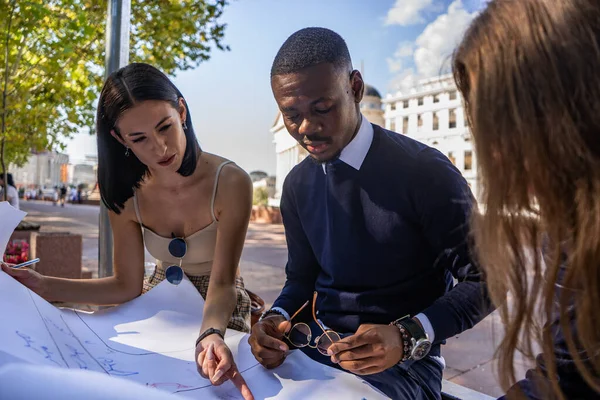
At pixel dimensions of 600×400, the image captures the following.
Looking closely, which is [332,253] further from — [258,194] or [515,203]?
[258,194]

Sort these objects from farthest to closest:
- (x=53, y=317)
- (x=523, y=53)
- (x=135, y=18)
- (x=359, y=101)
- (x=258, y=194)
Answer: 1. (x=258, y=194)
2. (x=135, y=18)
3. (x=359, y=101)
4. (x=53, y=317)
5. (x=523, y=53)

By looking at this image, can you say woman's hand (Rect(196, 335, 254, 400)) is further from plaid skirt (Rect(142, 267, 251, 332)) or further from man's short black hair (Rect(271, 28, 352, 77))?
man's short black hair (Rect(271, 28, 352, 77))

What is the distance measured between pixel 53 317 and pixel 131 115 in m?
0.56

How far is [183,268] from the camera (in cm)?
156

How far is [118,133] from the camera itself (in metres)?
1.43

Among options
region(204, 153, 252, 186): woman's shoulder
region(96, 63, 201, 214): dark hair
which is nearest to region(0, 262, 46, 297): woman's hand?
region(96, 63, 201, 214): dark hair

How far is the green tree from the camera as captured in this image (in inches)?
141

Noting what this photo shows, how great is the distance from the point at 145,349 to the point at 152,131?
0.56m

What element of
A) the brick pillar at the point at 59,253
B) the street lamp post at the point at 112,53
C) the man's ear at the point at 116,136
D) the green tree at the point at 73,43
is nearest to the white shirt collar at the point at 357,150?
the man's ear at the point at 116,136

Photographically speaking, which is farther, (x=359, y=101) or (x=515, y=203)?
(x=359, y=101)

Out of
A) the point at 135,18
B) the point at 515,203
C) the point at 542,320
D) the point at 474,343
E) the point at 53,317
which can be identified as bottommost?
the point at 474,343

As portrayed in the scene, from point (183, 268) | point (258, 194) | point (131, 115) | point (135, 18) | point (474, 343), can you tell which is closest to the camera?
point (131, 115)

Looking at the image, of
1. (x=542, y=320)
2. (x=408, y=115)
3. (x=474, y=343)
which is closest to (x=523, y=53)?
(x=542, y=320)

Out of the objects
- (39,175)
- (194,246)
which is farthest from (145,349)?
(39,175)
